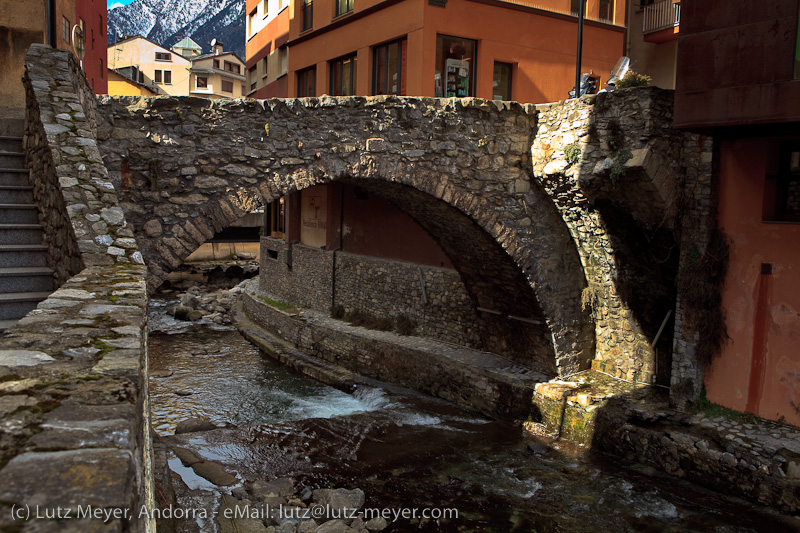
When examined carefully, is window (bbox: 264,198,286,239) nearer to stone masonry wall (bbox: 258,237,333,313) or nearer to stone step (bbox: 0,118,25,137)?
stone masonry wall (bbox: 258,237,333,313)

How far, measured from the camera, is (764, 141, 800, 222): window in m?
6.76

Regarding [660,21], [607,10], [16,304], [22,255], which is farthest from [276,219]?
[16,304]

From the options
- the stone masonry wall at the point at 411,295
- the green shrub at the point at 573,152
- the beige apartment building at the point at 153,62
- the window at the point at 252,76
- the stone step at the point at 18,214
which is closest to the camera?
the stone step at the point at 18,214

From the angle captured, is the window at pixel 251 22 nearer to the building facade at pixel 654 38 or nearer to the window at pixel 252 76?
the window at pixel 252 76

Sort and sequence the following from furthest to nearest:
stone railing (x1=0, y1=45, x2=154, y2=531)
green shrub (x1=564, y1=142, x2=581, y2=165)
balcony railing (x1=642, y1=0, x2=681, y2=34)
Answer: balcony railing (x1=642, y1=0, x2=681, y2=34) → green shrub (x1=564, y1=142, x2=581, y2=165) → stone railing (x1=0, y1=45, x2=154, y2=531)

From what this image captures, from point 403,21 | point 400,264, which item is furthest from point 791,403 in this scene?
point 403,21

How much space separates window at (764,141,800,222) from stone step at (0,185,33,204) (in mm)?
7237

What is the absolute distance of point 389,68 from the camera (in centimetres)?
1214

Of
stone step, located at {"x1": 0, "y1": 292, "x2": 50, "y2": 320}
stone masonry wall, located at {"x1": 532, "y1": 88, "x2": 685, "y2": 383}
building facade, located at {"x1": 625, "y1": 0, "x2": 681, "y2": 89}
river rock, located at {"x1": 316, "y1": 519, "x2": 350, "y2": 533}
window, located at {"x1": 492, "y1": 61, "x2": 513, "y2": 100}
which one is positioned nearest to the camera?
stone step, located at {"x1": 0, "y1": 292, "x2": 50, "y2": 320}

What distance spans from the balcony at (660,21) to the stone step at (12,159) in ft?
40.2

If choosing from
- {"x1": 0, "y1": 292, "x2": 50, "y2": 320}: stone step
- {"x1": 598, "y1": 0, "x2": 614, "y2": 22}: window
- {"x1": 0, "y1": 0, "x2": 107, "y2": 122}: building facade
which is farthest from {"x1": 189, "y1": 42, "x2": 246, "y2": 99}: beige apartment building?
{"x1": 0, "y1": 292, "x2": 50, "y2": 320}: stone step

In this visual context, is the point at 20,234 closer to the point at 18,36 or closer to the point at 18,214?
the point at 18,214

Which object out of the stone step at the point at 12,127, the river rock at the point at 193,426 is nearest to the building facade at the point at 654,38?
the river rock at the point at 193,426

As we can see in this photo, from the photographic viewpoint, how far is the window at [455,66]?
1130 cm
